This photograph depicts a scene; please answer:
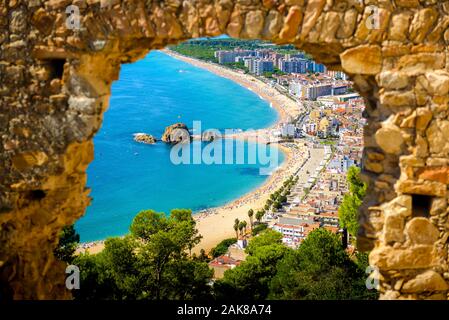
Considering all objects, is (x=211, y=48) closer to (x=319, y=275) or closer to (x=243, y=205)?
(x=243, y=205)

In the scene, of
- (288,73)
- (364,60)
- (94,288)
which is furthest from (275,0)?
(288,73)

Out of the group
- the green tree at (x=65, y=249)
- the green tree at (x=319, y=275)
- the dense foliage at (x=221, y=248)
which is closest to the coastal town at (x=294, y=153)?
the dense foliage at (x=221, y=248)

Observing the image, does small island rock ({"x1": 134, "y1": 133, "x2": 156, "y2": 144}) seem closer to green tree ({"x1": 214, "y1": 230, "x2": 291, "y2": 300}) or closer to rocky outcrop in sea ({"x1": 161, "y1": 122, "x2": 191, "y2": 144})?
rocky outcrop in sea ({"x1": 161, "y1": 122, "x2": 191, "y2": 144})

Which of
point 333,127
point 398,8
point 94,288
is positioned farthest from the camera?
point 333,127

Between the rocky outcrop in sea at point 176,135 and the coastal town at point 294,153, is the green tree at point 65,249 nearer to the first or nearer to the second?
the coastal town at point 294,153

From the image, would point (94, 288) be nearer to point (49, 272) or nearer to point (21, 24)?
Answer: point (49, 272)

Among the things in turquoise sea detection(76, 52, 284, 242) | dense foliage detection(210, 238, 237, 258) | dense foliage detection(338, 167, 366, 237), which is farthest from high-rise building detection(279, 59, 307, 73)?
dense foliage detection(338, 167, 366, 237)
